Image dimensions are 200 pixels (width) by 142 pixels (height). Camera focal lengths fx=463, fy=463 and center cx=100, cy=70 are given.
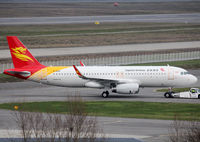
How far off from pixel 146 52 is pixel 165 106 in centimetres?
5414

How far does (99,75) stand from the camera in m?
65.4

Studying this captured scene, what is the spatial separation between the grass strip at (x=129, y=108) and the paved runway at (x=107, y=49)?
43170mm

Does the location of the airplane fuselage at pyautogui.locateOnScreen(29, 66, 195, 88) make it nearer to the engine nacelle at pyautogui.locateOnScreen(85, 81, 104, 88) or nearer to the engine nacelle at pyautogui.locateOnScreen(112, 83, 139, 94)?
the engine nacelle at pyautogui.locateOnScreen(85, 81, 104, 88)

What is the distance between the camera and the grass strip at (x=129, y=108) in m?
50.5

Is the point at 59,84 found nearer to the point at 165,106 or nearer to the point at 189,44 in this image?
the point at 165,106

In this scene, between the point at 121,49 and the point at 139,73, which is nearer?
the point at 139,73

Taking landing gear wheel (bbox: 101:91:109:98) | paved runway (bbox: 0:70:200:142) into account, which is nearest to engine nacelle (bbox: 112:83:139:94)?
paved runway (bbox: 0:70:200:142)

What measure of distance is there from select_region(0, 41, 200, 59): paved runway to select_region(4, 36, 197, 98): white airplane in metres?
32.5

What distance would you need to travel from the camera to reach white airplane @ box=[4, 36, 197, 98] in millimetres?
64688

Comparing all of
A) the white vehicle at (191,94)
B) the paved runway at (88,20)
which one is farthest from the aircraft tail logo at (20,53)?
the paved runway at (88,20)

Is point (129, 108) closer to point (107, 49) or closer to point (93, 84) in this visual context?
point (93, 84)

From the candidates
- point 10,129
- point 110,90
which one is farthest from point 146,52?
point 10,129

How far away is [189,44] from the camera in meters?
124

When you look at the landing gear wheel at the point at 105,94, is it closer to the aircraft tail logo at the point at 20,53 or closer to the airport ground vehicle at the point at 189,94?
the airport ground vehicle at the point at 189,94
